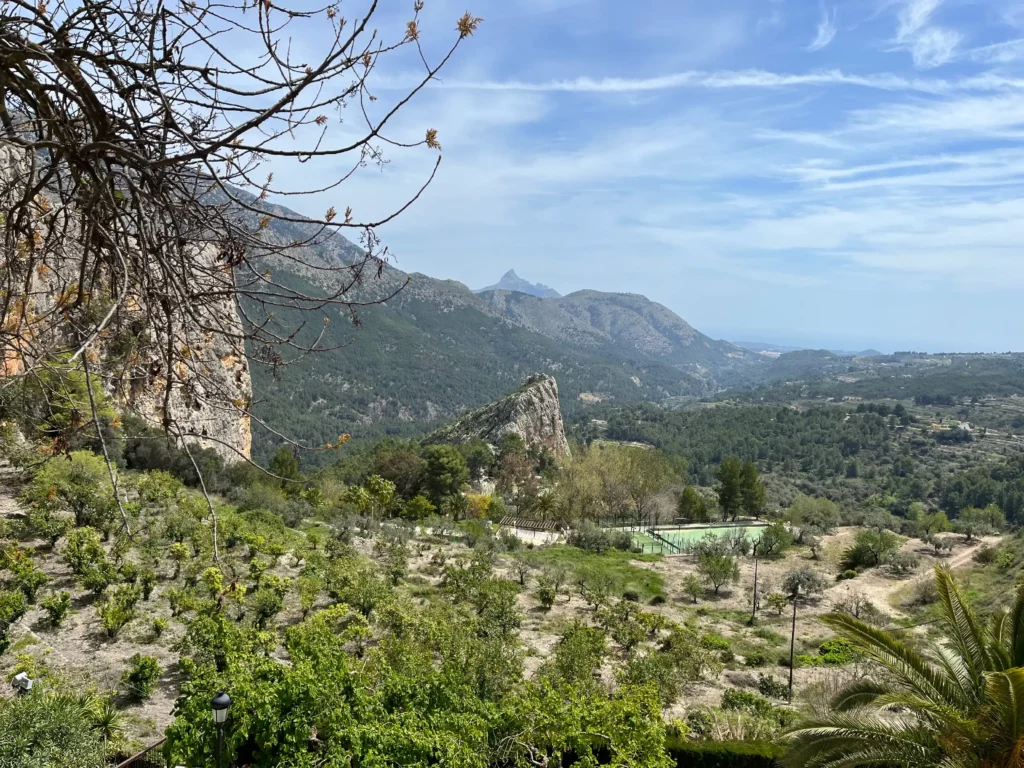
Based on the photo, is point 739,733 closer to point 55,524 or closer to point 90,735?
point 90,735

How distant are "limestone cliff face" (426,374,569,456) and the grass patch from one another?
91.0 ft

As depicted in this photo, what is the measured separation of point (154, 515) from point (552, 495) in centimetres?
2550

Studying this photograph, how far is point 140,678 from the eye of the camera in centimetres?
761

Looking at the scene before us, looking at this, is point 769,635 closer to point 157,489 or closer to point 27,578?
point 27,578

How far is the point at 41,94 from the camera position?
1.91 m

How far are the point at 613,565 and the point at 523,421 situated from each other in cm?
3465

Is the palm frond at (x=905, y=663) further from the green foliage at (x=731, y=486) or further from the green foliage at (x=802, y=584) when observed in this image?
the green foliage at (x=731, y=486)

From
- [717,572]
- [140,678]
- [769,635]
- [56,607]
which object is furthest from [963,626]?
[717,572]

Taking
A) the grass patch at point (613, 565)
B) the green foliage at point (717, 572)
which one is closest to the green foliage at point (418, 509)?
the grass patch at point (613, 565)

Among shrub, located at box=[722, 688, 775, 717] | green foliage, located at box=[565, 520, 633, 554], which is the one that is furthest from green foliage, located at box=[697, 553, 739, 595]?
shrub, located at box=[722, 688, 775, 717]

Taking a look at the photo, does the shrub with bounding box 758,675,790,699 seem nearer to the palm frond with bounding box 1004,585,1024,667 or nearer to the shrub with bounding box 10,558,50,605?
the palm frond with bounding box 1004,585,1024,667

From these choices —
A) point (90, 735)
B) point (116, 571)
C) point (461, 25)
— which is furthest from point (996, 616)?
point (116, 571)

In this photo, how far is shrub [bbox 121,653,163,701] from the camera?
7516mm

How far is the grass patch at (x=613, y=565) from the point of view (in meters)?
20.6
